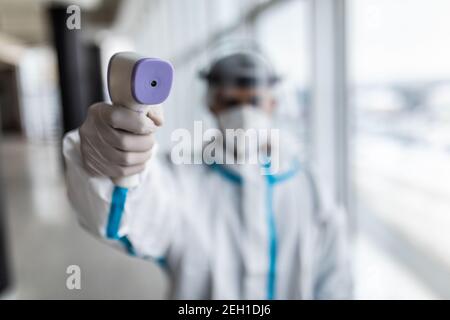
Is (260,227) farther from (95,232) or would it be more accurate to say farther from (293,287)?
(95,232)

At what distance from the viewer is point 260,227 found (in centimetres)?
85

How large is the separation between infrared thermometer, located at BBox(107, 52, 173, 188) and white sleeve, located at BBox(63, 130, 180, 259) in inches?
7.6

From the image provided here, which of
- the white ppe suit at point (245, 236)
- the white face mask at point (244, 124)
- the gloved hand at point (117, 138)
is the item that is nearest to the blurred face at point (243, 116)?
the white face mask at point (244, 124)

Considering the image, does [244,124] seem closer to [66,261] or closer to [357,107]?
[357,107]

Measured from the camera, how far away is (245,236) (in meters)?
0.85

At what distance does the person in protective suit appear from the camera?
0.76 meters

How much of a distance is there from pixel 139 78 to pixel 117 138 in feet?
0.43

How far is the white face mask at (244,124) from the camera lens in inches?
28.9

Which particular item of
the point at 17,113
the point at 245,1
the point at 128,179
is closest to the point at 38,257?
the point at 245,1

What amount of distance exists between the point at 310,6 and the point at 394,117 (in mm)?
571

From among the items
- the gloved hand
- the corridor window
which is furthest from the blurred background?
the gloved hand

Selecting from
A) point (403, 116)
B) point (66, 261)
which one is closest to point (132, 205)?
point (403, 116)

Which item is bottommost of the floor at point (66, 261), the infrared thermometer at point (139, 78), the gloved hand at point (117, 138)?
the floor at point (66, 261)

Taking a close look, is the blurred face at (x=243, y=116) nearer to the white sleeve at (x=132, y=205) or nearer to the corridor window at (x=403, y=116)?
the white sleeve at (x=132, y=205)
